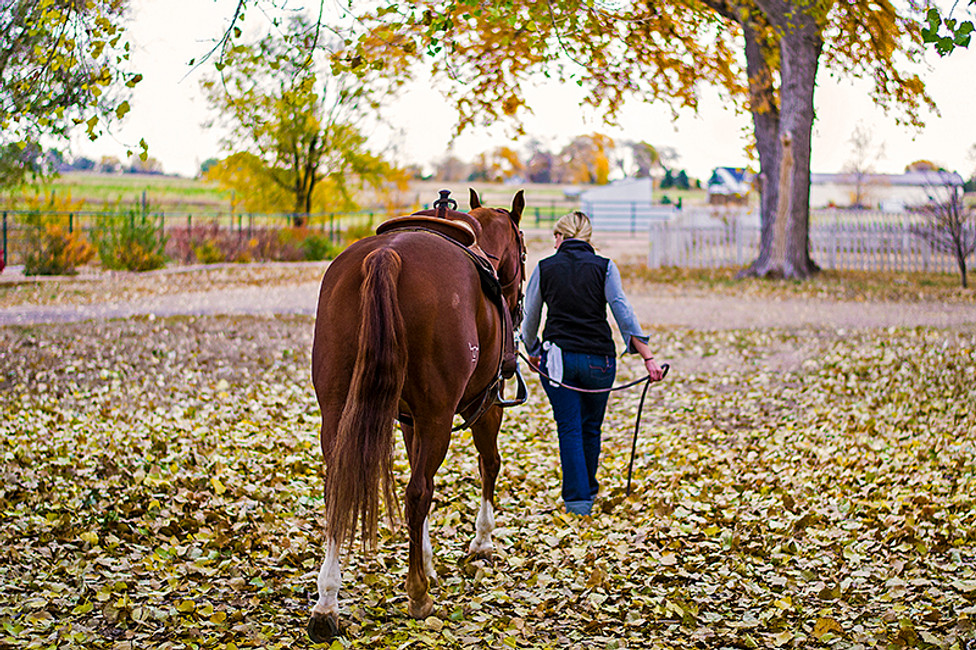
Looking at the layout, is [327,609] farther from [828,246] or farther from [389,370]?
[828,246]

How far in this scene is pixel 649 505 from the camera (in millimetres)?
6457

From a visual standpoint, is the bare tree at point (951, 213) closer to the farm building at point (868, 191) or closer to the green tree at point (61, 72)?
the green tree at point (61, 72)

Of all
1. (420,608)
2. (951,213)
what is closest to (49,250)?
(420,608)

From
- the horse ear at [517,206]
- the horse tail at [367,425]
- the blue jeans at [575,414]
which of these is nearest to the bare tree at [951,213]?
the blue jeans at [575,414]

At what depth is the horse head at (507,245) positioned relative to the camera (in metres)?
5.49

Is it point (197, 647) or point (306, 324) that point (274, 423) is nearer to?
point (197, 647)

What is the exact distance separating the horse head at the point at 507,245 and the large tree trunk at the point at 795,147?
16477 millimetres

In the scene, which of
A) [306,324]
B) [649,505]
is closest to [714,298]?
[306,324]

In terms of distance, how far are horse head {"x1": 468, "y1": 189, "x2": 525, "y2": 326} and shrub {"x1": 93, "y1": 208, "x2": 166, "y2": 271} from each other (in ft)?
65.0

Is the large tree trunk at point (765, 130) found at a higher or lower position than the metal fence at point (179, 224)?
higher

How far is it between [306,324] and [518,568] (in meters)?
10.8

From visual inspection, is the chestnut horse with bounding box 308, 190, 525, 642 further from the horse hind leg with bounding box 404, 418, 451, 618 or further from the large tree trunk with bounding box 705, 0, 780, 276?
the large tree trunk with bounding box 705, 0, 780, 276

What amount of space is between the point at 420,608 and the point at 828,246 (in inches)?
1027

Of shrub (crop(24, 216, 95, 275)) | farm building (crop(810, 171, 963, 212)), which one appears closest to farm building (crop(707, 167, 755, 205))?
farm building (crop(810, 171, 963, 212))
